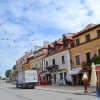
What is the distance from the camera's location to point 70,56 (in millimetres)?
33594

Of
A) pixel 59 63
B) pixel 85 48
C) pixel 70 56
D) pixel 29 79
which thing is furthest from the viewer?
pixel 59 63

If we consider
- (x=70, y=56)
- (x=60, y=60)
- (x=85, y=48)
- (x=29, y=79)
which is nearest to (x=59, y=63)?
(x=60, y=60)

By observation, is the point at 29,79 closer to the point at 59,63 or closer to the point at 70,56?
the point at 70,56

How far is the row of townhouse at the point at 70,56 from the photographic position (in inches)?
1115

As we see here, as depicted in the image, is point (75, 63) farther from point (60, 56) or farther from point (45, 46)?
point (45, 46)

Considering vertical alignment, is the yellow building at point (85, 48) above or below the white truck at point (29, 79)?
above

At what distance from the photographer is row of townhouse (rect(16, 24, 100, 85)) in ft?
92.9

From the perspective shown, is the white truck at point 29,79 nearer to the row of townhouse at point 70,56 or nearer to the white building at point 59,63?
the row of townhouse at point 70,56

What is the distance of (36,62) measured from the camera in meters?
50.5

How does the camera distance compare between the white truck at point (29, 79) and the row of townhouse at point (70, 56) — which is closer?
the row of townhouse at point (70, 56)

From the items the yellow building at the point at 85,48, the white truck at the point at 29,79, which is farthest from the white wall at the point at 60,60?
the white truck at the point at 29,79

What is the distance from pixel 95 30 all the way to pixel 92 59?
437 cm

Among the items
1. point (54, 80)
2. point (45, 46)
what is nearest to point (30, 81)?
point (54, 80)

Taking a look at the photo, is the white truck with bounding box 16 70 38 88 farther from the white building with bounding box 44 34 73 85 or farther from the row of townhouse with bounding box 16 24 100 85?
the white building with bounding box 44 34 73 85
